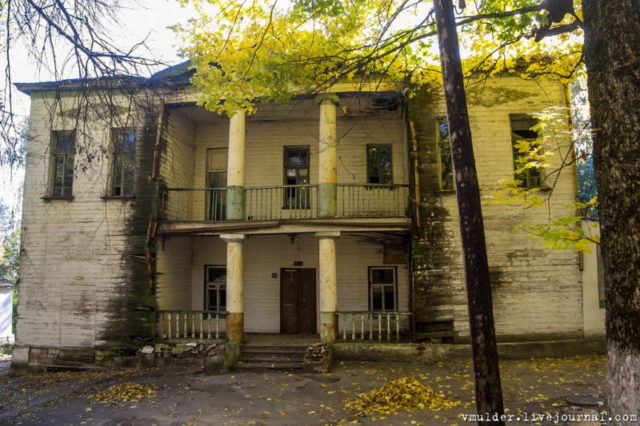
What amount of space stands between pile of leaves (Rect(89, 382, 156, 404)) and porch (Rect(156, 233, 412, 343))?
11.8 feet

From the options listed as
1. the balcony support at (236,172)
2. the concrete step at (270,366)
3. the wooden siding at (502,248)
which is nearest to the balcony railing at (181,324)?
the concrete step at (270,366)

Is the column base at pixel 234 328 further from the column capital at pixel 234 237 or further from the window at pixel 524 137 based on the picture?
the window at pixel 524 137

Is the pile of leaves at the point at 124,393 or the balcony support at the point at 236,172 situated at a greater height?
the balcony support at the point at 236,172

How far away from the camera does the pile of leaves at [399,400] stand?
7797mm

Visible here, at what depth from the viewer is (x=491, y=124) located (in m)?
12.4

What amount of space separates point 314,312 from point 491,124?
8.16 metres

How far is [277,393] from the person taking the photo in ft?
30.1

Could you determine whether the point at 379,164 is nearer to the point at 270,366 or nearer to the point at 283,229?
the point at 283,229

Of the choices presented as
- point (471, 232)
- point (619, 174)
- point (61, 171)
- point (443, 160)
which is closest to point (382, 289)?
point (443, 160)

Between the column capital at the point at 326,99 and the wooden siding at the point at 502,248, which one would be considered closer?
the wooden siding at the point at 502,248

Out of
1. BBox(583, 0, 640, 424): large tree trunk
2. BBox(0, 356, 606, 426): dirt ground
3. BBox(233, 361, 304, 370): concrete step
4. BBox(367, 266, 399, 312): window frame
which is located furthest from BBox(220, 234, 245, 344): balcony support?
BBox(583, 0, 640, 424): large tree trunk

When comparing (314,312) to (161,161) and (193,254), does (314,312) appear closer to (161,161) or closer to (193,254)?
(193,254)

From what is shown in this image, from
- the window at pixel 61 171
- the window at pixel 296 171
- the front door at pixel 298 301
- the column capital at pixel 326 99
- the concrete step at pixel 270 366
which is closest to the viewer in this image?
the concrete step at pixel 270 366

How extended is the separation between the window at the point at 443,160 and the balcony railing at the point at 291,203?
143 centimetres
